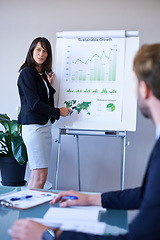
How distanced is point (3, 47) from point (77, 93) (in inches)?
53.7

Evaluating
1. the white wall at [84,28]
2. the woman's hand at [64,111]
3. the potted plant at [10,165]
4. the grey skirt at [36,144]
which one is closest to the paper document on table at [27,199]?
the grey skirt at [36,144]

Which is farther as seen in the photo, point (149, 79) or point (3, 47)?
point (3, 47)

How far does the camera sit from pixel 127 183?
3.43 m

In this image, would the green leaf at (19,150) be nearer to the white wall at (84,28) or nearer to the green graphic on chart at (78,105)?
the green graphic on chart at (78,105)

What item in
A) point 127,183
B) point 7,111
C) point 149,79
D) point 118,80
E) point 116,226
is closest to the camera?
point 149,79

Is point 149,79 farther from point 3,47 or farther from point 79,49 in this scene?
point 3,47

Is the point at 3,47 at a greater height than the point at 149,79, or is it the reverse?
the point at 3,47

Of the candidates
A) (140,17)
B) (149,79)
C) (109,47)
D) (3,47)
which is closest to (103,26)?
(140,17)

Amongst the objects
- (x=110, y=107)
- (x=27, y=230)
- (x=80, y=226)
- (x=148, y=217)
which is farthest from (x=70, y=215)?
(x=110, y=107)

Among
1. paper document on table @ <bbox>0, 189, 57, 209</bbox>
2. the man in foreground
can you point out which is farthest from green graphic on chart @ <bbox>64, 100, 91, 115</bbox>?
the man in foreground

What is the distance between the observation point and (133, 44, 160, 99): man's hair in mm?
802

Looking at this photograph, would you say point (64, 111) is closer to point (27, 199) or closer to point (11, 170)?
point (11, 170)

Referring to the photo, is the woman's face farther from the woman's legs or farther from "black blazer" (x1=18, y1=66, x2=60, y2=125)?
the woman's legs

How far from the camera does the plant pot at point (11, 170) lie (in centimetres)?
300
